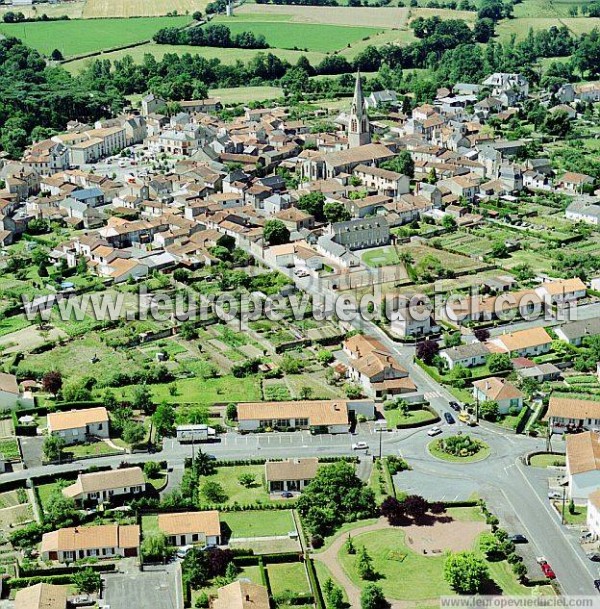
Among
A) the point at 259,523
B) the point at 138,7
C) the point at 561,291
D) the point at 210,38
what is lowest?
the point at 259,523

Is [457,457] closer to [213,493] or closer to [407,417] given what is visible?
[407,417]

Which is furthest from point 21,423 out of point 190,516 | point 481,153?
point 481,153

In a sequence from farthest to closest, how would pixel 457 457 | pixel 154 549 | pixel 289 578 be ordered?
pixel 457 457 < pixel 154 549 < pixel 289 578

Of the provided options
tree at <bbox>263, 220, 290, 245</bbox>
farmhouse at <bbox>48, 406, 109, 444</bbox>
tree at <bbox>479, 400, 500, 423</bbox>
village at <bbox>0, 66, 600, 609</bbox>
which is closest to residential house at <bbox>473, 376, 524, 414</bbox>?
village at <bbox>0, 66, 600, 609</bbox>

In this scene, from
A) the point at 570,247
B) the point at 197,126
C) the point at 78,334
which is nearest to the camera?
the point at 78,334

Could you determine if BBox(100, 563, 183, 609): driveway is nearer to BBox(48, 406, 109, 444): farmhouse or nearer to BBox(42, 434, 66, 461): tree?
BBox(42, 434, 66, 461): tree

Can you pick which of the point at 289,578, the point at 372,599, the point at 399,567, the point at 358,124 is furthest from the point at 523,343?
the point at 358,124

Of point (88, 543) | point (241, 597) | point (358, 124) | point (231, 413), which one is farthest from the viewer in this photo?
point (358, 124)

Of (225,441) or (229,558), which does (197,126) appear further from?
(229,558)
